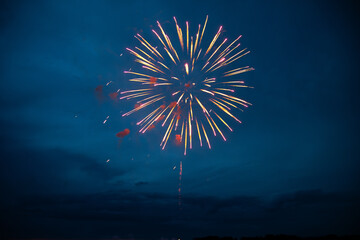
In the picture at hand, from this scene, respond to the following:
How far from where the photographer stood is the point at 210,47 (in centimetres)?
2480

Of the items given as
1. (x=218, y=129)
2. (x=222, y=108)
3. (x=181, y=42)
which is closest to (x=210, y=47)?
(x=181, y=42)

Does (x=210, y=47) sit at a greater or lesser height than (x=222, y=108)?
greater

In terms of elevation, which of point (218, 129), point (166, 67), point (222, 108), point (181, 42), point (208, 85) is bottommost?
point (218, 129)

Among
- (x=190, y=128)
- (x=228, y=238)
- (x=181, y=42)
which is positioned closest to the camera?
(x=181, y=42)

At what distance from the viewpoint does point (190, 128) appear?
25578 millimetres

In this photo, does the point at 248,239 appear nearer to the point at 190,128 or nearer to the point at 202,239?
the point at 202,239
